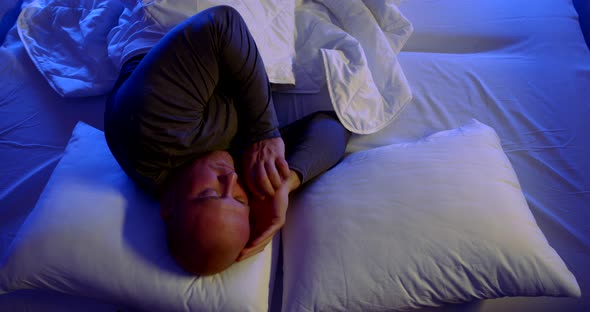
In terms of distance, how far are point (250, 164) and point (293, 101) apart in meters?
0.31

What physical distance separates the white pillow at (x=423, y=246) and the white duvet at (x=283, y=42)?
11.9 inches

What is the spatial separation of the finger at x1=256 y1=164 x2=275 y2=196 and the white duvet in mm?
309

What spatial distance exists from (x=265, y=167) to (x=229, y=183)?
12 cm

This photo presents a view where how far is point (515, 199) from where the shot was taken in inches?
27.8

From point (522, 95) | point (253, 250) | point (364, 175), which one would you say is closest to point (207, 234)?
point (253, 250)

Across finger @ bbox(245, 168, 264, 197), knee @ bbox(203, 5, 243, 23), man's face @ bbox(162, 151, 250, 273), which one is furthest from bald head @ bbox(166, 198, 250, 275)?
knee @ bbox(203, 5, 243, 23)

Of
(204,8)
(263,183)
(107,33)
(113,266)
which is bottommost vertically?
(113,266)

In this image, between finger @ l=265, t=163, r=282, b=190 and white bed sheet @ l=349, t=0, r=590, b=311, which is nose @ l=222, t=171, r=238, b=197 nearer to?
finger @ l=265, t=163, r=282, b=190

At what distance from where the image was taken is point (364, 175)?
784mm

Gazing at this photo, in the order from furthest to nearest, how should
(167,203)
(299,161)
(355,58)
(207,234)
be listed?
(355,58), (299,161), (167,203), (207,234)

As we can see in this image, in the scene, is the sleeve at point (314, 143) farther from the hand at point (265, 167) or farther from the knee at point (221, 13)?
the knee at point (221, 13)

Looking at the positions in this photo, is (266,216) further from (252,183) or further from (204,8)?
(204,8)

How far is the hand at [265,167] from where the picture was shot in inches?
30.6

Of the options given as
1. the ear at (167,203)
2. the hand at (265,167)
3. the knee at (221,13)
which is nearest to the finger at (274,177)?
the hand at (265,167)
